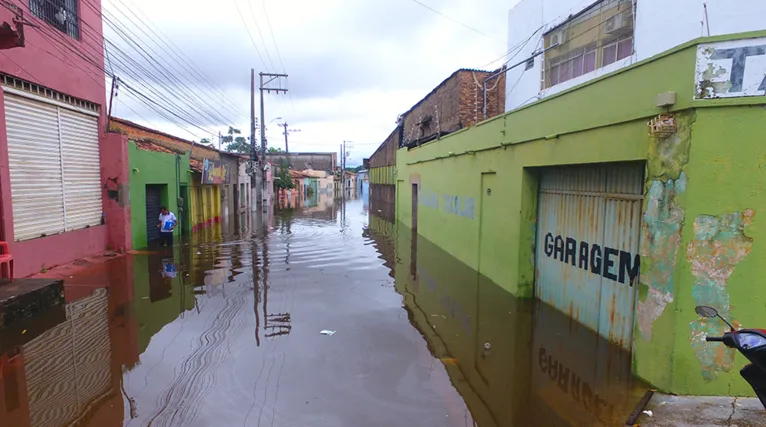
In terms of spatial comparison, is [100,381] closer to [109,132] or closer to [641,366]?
[641,366]

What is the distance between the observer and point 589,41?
11727 mm

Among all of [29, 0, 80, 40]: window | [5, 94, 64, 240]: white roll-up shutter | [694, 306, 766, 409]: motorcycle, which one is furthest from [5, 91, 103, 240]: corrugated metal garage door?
[694, 306, 766, 409]: motorcycle

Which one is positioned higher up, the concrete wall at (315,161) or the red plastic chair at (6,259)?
the concrete wall at (315,161)

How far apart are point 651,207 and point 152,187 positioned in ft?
48.9

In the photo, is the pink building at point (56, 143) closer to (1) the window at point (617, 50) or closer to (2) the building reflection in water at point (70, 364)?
(2) the building reflection in water at point (70, 364)

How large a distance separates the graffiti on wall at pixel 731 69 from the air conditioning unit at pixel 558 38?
9.68 metres

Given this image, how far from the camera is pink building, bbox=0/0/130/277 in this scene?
8203 mm

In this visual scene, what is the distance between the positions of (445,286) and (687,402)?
5.30m

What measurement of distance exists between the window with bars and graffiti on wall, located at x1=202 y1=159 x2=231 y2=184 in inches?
544

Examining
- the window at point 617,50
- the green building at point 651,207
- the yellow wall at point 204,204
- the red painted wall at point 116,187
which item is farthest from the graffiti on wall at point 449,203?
the yellow wall at point 204,204

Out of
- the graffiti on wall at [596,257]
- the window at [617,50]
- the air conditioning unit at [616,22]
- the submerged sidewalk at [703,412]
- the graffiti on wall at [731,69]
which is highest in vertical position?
the air conditioning unit at [616,22]

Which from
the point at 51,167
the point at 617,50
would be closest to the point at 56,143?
the point at 51,167

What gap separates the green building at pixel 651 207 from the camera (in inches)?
155

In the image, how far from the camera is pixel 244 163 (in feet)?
94.1
